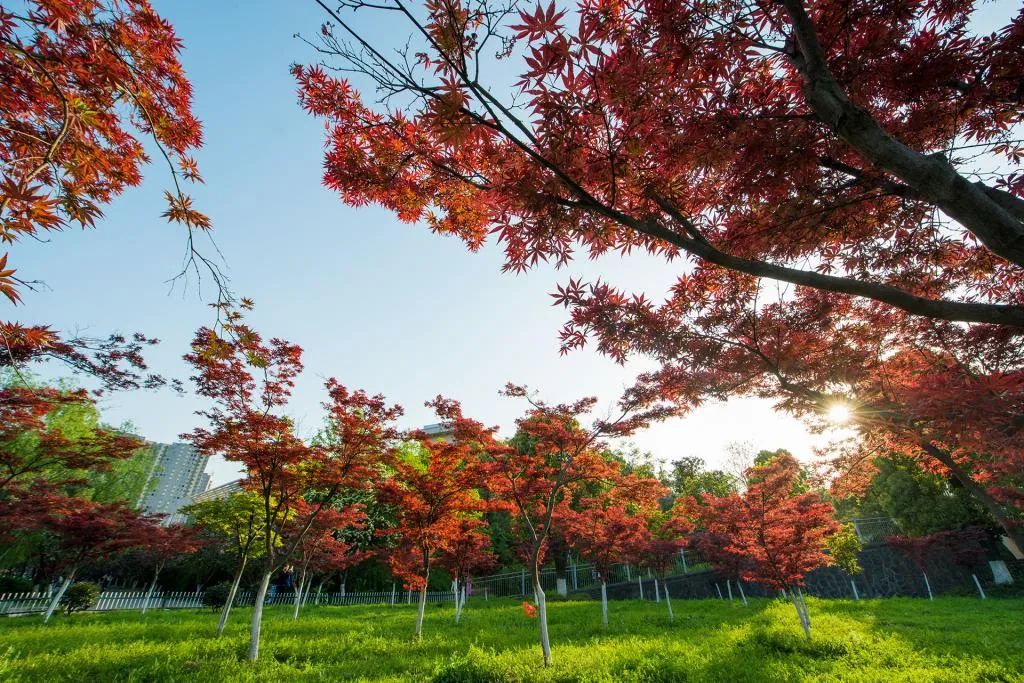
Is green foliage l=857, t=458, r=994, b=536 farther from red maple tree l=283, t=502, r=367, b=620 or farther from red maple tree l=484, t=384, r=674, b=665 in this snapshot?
red maple tree l=283, t=502, r=367, b=620

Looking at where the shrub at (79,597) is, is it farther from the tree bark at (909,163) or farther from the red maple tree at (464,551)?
the tree bark at (909,163)

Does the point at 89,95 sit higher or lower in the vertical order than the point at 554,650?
higher

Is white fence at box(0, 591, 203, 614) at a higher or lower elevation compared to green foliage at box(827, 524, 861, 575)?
lower

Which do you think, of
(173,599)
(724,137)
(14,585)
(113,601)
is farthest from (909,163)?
(14,585)

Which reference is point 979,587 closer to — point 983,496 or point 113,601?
point 983,496

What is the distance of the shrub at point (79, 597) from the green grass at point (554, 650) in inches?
67.6

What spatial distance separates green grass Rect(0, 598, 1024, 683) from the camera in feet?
18.3

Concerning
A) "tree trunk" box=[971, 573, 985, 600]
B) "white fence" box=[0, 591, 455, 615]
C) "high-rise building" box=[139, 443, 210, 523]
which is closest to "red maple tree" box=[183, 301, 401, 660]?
"white fence" box=[0, 591, 455, 615]

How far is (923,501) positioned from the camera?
17484mm

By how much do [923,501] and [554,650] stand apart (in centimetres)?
2026

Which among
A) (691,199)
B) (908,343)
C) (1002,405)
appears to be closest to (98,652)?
(691,199)

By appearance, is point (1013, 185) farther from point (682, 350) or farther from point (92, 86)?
point (92, 86)

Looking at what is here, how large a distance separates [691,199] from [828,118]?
109 centimetres

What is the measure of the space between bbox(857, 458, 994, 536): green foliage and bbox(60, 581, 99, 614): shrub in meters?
28.4
